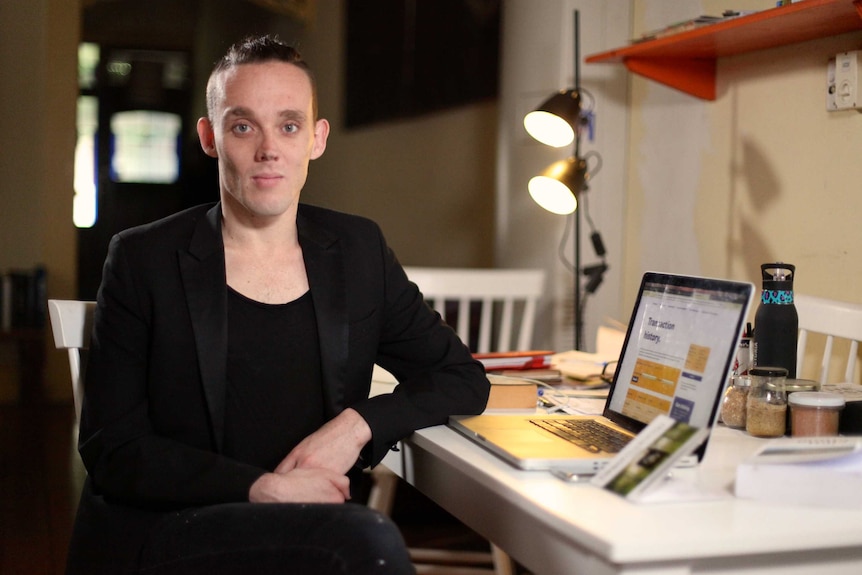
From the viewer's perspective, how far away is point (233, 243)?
1546 millimetres

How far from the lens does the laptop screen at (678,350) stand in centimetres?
125

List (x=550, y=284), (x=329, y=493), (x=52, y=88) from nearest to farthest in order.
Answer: (x=329, y=493) < (x=52, y=88) < (x=550, y=284)

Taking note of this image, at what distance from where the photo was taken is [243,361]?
1.47 metres

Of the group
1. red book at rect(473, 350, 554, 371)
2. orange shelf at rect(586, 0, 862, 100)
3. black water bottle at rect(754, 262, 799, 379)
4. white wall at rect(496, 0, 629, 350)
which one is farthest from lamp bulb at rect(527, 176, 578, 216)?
black water bottle at rect(754, 262, 799, 379)

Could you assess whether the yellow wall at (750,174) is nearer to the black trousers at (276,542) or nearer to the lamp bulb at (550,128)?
the lamp bulb at (550,128)

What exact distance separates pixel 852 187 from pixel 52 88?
2.35 m

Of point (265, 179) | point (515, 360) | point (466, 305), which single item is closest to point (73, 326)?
point (265, 179)

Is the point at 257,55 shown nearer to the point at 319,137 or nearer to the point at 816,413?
the point at 319,137

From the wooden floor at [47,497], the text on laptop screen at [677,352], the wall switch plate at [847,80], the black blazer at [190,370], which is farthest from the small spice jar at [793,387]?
the wooden floor at [47,497]

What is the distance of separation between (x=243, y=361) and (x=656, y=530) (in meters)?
0.71

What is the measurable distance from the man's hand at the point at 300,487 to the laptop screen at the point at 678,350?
431 millimetres

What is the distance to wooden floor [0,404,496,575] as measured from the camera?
2.80m

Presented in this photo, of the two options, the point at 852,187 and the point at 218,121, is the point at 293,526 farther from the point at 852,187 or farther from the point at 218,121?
the point at 852,187

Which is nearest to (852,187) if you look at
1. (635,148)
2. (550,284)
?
(635,148)
